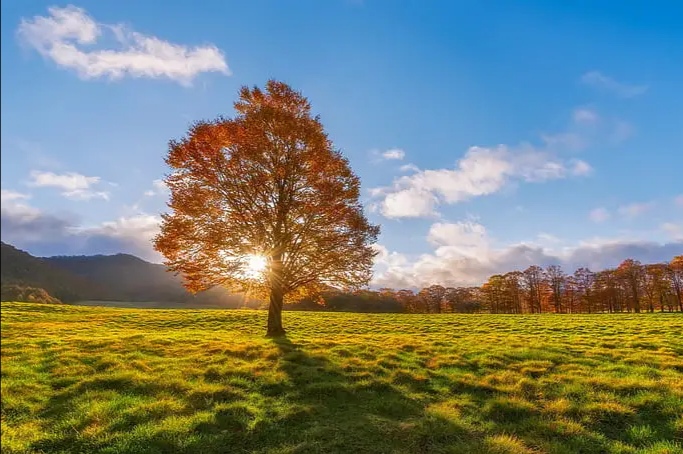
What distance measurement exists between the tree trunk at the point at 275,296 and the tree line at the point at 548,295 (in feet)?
199

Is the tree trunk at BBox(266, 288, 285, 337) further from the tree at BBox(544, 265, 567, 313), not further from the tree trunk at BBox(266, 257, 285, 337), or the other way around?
the tree at BBox(544, 265, 567, 313)

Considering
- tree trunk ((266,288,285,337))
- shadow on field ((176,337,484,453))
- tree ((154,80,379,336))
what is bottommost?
shadow on field ((176,337,484,453))

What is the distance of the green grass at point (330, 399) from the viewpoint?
931cm

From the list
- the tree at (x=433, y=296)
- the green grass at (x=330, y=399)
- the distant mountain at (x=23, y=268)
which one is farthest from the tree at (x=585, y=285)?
the distant mountain at (x=23, y=268)

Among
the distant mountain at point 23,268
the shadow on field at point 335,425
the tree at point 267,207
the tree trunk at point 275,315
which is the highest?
the tree at point 267,207

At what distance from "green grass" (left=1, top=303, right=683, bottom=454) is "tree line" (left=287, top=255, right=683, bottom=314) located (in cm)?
6898

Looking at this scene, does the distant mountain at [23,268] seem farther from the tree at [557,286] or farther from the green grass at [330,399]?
the tree at [557,286]

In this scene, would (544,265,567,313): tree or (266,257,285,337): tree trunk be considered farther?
(544,265,567,313): tree

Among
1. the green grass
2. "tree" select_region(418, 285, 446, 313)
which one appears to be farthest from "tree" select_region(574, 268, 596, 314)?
the green grass

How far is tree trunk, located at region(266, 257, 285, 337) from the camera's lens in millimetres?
23922

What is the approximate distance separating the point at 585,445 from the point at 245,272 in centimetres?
1776

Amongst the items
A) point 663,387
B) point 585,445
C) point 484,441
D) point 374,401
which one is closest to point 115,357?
point 374,401

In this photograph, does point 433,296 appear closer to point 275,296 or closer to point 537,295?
point 537,295

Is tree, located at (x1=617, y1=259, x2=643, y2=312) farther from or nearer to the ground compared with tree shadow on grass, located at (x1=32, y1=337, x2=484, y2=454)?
farther from the ground
